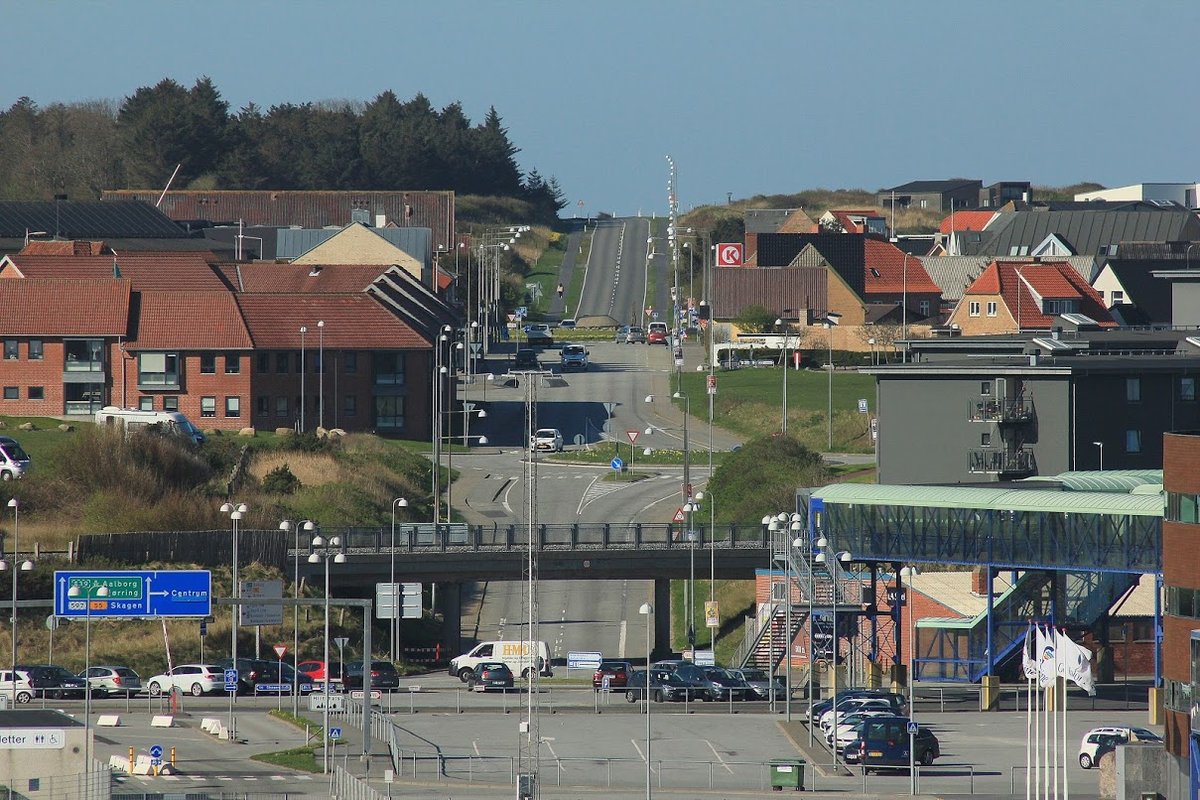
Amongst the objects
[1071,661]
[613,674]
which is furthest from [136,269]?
[1071,661]

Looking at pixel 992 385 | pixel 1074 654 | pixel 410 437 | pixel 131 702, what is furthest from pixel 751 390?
pixel 1074 654

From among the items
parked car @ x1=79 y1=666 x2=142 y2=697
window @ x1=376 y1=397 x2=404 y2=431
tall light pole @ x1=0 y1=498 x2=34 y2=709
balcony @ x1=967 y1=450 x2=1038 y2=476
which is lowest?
parked car @ x1=79 y1=666 x2=142 y2=697

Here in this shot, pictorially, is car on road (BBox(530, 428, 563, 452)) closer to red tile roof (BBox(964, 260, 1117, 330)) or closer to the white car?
red tile roof (BBox(964, 260, 1117, 330))

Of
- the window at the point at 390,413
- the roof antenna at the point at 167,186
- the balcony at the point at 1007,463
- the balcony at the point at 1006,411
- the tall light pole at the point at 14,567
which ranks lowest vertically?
the tall light pole at the point at 14,567

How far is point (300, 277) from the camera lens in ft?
418

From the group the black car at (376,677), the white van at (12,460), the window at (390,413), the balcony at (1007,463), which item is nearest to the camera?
the black car at (376,677)

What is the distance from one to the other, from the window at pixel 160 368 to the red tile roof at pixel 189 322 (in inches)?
23.5

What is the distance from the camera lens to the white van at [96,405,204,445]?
94125mm

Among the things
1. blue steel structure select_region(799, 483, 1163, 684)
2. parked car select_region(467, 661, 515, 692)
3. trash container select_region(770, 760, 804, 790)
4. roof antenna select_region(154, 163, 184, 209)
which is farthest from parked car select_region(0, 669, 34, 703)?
roof antenna select_region(154, 163, 184, 209)

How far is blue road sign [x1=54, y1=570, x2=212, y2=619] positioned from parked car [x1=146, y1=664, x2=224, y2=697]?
19.4ft

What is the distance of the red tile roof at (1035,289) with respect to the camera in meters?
128

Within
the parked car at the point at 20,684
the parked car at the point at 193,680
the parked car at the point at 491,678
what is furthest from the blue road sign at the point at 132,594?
→ the parked car at the point at 491,678

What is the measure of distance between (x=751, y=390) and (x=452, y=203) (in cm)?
6253

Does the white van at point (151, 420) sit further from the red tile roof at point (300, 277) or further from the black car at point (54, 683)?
the black car at point (54, 683)
